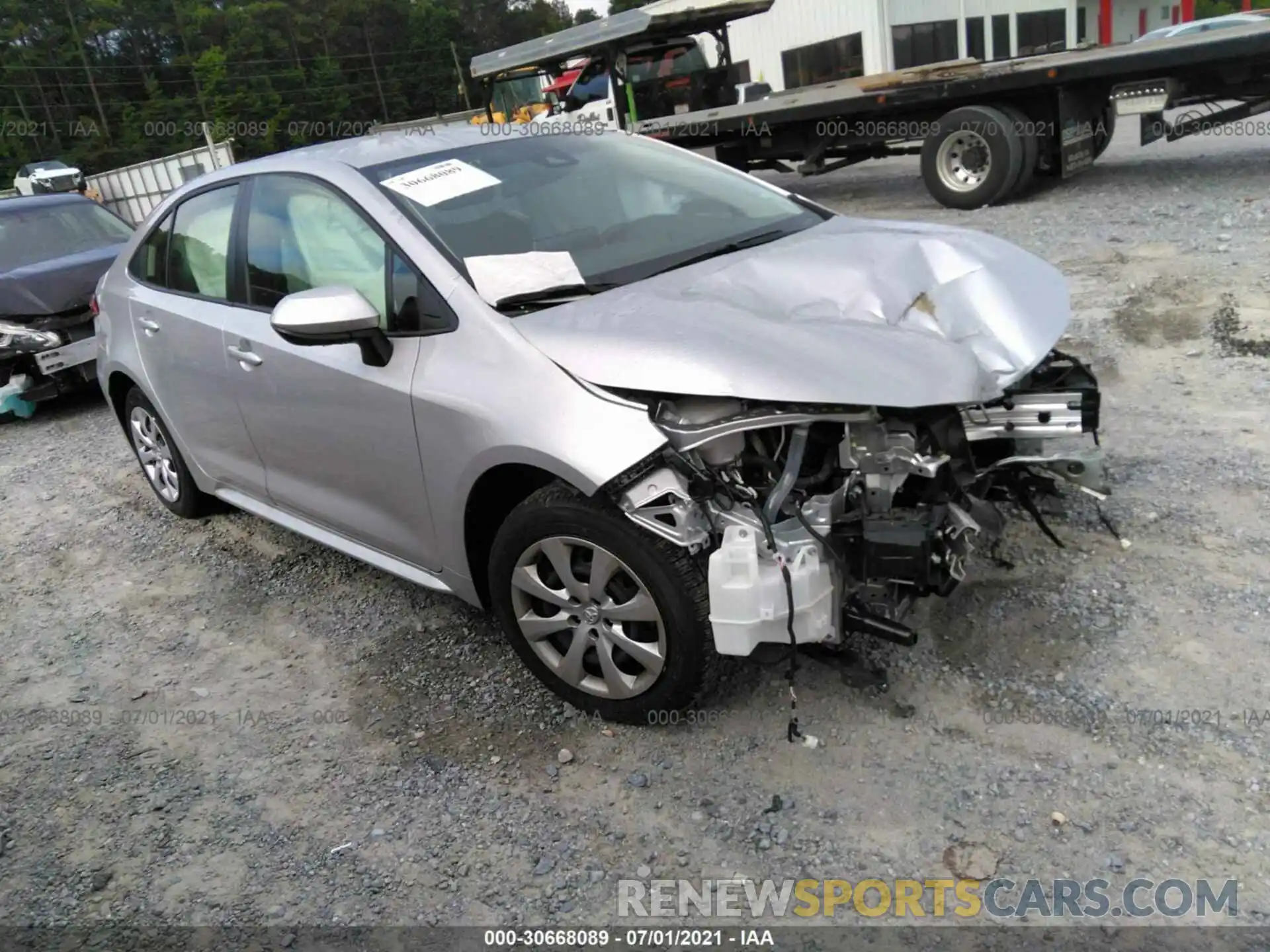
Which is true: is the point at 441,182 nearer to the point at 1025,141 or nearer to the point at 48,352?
the point at 48,352

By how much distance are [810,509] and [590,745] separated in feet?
3.29

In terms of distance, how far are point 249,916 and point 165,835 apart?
508 millimetres

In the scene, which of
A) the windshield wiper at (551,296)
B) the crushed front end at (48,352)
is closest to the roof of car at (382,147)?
the windshield wiper at (551,296)

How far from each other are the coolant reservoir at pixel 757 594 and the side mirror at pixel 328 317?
128 centimetres

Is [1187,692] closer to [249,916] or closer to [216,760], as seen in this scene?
[249,916]

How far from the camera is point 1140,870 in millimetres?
2277

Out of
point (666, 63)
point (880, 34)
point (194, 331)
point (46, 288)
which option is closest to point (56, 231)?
point (46, 288)

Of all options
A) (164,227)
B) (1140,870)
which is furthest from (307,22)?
(1140,870)

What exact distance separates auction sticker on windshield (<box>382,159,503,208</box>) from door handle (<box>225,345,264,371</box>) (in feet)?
2.75

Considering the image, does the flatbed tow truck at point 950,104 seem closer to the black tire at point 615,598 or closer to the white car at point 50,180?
the black tire at point 615,598

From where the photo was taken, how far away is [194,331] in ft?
13.3

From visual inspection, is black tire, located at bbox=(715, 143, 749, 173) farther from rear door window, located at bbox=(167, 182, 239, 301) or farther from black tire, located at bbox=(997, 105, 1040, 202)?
rear door window, located at bbox=(167, 182, 239, 301)

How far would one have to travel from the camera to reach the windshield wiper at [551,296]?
2.95 metres

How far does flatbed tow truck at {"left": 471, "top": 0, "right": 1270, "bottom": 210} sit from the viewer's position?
8812 mm
